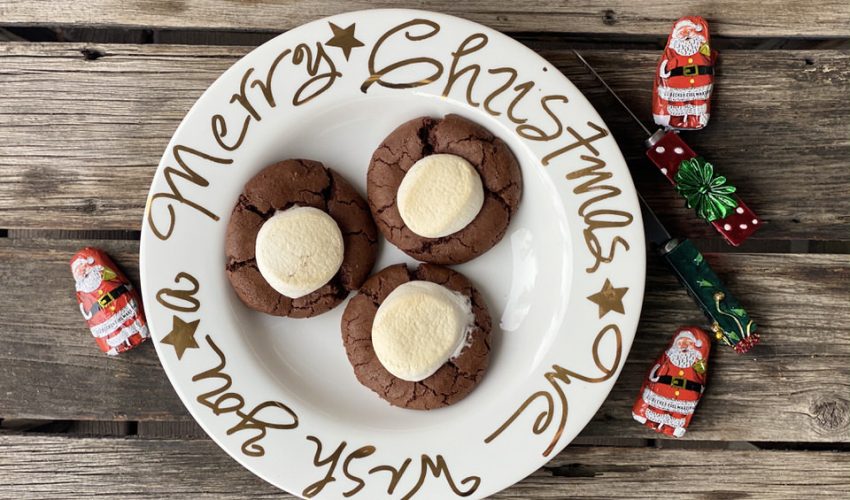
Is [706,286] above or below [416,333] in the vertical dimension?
above

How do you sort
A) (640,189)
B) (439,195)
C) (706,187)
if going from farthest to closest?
1. (640,189)
2. (706,187)
3. (439,195)

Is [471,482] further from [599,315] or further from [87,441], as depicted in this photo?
[87,441]

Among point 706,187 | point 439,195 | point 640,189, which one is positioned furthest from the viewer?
point 640,189

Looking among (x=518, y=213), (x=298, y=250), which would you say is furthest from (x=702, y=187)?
(x=298, y=250)

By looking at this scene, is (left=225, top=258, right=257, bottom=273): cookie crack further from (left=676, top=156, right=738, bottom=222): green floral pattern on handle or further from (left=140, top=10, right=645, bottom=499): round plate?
(left=676, top=156, right=738, bottom=222): green floral pattern on handle

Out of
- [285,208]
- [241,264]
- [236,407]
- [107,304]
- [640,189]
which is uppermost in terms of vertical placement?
[640,189]

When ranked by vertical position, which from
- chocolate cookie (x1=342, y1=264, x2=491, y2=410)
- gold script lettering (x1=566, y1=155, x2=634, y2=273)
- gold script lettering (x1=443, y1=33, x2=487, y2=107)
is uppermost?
gold script lettering (x1=443, y1=33, x2=487, y2=107)

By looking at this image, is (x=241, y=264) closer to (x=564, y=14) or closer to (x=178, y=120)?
(x=178, y=120)

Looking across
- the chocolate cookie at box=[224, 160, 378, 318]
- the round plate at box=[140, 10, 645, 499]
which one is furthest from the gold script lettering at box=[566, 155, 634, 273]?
the chocolate cookie at box=[224, 160, 378, 318]
